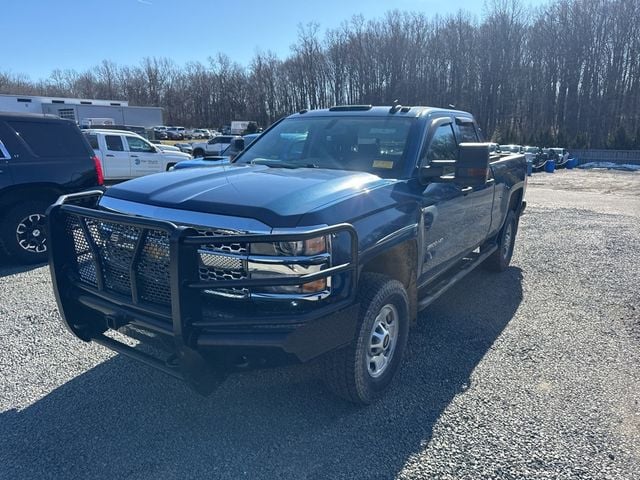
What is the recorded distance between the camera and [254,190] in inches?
114

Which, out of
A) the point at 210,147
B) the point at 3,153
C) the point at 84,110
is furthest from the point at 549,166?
the point at 84,110

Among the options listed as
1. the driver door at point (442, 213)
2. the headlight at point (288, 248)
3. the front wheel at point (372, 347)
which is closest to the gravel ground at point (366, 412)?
the front wheel at point (372, 347)

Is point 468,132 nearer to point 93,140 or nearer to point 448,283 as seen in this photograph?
point 448,283

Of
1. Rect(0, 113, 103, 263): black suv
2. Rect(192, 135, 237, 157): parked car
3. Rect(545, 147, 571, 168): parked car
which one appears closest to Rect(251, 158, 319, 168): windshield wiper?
Rect(0, 113, 103, 263): black suv

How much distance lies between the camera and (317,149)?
163 inches

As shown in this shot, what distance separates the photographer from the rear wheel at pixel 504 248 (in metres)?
6.18

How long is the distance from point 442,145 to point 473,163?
97 centimetres

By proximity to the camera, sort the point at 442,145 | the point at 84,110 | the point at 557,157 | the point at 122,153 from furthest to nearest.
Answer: the point at 84,110, the point at 557,157, the point at 122,153, the point at 442,145

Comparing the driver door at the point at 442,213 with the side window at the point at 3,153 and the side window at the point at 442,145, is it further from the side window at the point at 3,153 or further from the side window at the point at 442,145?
the side window at the point at 3,153

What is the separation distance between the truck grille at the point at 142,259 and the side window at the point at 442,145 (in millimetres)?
2076

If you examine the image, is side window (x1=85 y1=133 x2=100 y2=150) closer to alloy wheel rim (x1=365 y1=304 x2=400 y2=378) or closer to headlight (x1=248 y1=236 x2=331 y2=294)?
alloy wheel rim (x1=365 y1=304 x2=400 y2=378)

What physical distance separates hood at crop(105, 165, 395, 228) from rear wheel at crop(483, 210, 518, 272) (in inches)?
133

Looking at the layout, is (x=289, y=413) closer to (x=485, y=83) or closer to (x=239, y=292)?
(x=239, y=292)

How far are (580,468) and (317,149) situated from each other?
2.97 metres
